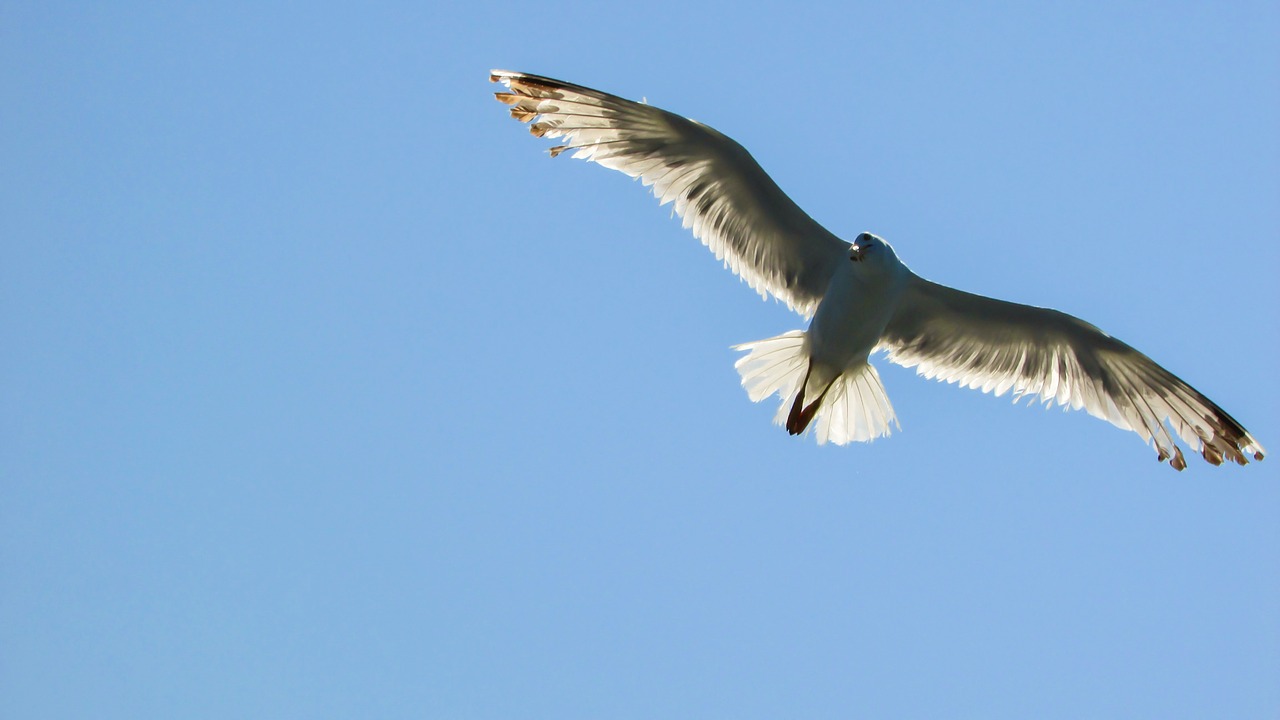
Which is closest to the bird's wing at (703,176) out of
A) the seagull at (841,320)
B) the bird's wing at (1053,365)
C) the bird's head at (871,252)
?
the seagull at (841,320)

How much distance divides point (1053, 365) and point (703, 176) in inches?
125

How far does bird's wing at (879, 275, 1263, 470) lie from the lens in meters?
9.49

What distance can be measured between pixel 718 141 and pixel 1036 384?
10.9ft

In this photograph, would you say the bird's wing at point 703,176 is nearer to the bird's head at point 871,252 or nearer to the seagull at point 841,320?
the seagull at point 841,320

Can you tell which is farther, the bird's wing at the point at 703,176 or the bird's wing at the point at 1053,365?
the bird's wing at the point at 1053,365

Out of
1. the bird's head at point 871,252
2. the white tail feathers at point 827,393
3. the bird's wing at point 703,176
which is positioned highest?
the bird's wing at point 703,176

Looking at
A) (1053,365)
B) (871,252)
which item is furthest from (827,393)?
(1053,365)

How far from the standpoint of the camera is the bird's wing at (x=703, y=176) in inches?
342

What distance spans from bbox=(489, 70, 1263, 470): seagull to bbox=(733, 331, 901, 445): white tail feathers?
0.03 ft

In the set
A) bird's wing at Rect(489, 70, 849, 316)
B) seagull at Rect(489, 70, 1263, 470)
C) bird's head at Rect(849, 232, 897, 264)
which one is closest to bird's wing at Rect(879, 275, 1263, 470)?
seagull at Rect(489, 70, 1263, 470)

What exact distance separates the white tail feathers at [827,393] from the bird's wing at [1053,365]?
54cm

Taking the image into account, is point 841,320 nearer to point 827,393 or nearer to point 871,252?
point 871,252

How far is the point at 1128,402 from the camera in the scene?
32.1ft

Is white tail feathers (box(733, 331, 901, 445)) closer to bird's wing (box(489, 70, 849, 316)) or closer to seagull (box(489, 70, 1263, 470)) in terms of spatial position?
seagull (box(489, 70, 1263, 470))
